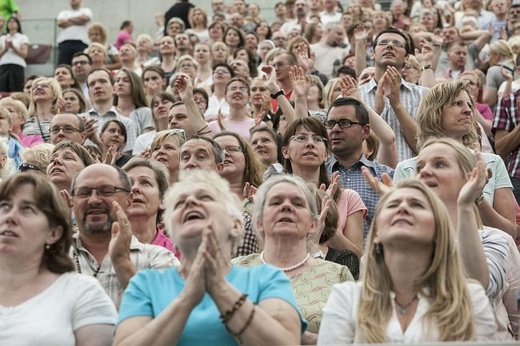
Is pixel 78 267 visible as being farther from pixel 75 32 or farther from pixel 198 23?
pixel 75 32

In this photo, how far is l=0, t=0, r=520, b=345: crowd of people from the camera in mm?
5191

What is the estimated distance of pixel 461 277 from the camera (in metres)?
5.24

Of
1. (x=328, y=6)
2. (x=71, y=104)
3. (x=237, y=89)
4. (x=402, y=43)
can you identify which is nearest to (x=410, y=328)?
(x=402, y=43)

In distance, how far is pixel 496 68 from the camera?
13.4 metres

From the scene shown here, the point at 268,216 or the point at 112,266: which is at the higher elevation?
the point at 268,216

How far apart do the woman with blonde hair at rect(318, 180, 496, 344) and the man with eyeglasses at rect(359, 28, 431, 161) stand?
3937mm

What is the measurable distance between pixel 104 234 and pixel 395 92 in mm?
3402

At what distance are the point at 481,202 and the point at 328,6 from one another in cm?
1141

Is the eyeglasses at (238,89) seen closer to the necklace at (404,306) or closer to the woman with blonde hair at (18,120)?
the woman with blonde hair at (18,120)

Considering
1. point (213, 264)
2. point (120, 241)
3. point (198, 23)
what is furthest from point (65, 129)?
point (198, 23)

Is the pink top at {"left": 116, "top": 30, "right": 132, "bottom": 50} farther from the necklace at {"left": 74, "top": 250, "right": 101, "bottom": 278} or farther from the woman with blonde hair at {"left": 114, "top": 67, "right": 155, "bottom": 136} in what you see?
the necklace at {"left": 74, "top": 250, "right": 101, "bottom": 278}

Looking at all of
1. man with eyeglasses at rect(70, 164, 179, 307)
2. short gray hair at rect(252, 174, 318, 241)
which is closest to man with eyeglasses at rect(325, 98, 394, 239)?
short gray hair at rect(252, 174, 318, 241)

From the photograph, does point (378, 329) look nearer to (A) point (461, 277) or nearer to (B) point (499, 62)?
(A) point (461, 277)

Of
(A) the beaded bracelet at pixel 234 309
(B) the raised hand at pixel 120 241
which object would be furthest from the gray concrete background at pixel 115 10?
(A) the beaded bracelet at pixel 234 309
